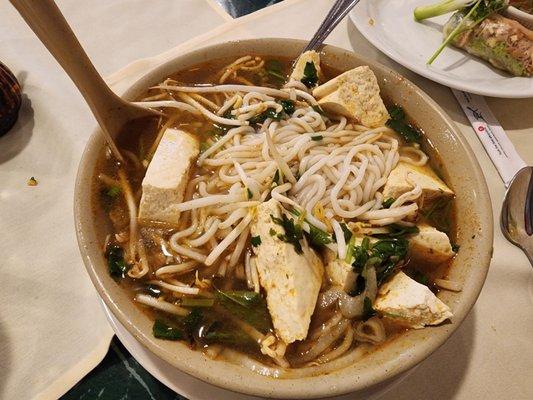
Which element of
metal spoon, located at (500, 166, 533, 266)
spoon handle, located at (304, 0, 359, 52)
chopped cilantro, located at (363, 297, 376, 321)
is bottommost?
metal spoon, located at (500, 166, 533, 266)

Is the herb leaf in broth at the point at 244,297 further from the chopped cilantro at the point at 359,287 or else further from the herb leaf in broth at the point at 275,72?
the herb leaf in broth at the point at 275,72

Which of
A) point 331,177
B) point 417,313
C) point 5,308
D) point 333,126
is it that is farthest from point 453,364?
point 5,308

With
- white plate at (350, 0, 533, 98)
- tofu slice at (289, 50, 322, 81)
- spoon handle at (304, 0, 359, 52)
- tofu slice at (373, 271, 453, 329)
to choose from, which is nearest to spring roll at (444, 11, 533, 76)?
white plate at (350, 0, 533, 98)

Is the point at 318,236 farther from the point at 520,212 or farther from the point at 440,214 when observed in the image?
the point at 520,212

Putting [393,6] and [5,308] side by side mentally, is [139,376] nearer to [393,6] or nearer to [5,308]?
[5,308]

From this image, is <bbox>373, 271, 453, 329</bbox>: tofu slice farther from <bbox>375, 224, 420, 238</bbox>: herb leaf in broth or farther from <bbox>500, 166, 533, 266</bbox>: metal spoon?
<bbox>500, 166, 533, 266</bbox>: metal spoon
